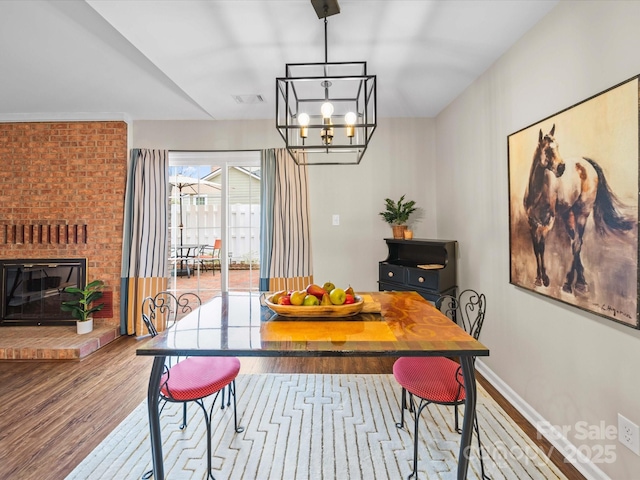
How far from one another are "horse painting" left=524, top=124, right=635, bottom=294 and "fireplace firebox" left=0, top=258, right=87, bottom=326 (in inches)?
175

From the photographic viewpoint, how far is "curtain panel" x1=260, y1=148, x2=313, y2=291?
145 inches

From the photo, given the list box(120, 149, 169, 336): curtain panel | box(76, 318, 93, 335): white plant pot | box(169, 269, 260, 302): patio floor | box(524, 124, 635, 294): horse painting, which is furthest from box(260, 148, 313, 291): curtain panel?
box(524, 124, 635, 294): horse painting

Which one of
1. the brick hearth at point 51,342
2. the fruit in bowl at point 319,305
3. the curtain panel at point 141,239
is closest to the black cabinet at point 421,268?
the fruit in bowl at point 319,305

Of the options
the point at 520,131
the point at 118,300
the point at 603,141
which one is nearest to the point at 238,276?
the point at 118,300

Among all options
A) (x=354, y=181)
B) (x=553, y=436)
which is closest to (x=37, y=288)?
(x=354, y=181)

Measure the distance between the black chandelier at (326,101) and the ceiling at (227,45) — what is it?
15 cm

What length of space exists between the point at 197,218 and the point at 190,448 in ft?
9.07

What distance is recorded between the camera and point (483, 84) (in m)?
2.59

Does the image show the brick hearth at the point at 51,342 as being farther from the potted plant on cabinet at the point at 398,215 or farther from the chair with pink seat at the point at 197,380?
the potted plant on cabinet at the point at 398,215

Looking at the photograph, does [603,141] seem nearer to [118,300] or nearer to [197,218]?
[197,218]

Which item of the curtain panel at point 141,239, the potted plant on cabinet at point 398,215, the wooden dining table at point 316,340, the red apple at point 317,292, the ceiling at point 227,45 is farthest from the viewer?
the curtain panel at point 141,239

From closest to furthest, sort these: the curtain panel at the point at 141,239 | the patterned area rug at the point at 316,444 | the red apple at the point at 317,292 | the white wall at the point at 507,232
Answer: the white wall at the point at 507,232, the patterned area rug at the point at 316,444, the red apple at the point at 317,292, the curtain panel at the point at 141,239

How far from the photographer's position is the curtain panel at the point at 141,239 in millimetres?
3652

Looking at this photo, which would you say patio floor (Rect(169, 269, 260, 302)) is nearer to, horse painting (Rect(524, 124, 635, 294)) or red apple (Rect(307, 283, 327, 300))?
red apple (Rect(307, 283, 327, 300))
